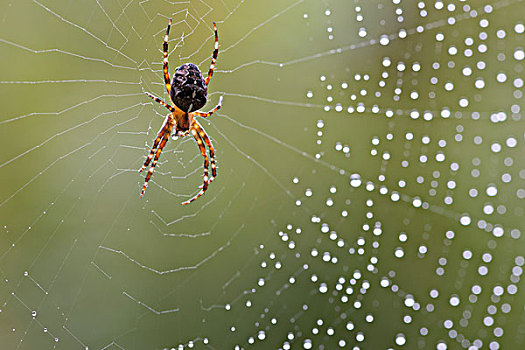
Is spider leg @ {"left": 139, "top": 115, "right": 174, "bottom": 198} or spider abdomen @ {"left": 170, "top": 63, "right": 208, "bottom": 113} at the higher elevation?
spider abdomen @ {"left": 170, "top": 63, "right": 208, "bottom": 113}

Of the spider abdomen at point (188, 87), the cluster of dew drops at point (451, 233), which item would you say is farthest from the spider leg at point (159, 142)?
the cluster of dew drops at point (451, 233)

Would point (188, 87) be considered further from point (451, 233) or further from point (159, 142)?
point (451, 233)

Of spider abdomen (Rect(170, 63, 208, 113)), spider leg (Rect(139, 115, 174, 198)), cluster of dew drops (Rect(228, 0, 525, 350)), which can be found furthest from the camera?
cluster of dew drops (Rect(228, 0, 525, 350))

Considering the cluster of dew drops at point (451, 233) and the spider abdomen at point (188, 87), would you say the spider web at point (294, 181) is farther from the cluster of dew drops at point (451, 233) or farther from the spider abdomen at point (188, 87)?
the spider abdomen at point (188, 87)

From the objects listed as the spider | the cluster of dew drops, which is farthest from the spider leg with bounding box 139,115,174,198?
the cluster of dew drops

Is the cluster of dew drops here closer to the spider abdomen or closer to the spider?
the spider

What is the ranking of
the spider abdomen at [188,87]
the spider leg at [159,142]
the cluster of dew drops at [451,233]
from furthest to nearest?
1. the cluster of dew drops at [451,233]
2. the spider leg at [159,142]
3. the spider abdomen at [188,87]
